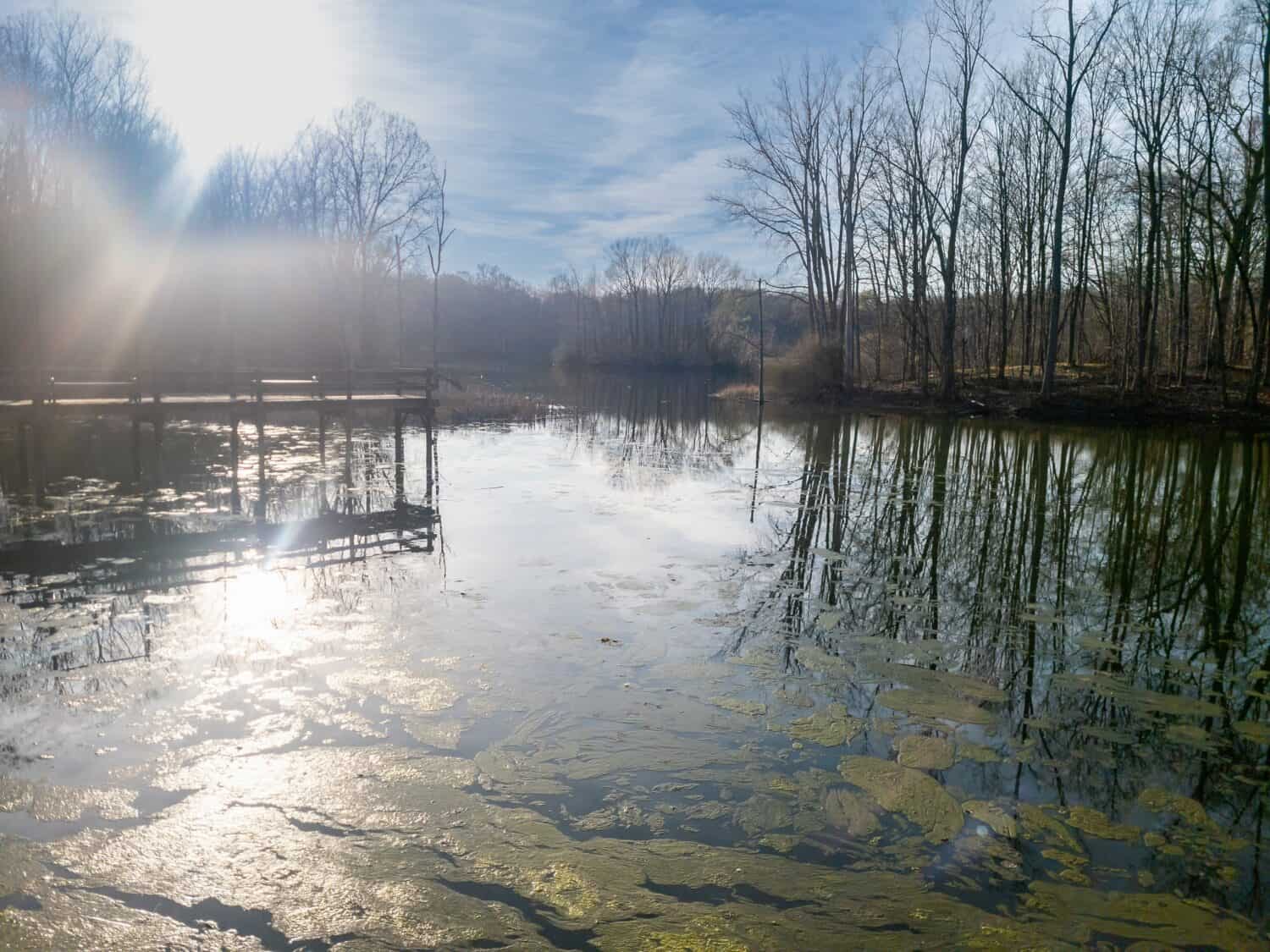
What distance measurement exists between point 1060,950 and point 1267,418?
2568 cm

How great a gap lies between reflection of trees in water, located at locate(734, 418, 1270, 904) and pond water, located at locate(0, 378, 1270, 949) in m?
0.04

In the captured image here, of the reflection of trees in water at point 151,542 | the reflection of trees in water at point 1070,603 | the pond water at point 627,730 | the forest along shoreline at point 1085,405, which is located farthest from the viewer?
the forest along shoreline at point 1085,405

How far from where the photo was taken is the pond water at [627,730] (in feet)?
10.8

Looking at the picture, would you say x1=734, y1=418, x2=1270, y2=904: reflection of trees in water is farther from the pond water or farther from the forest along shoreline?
the forest along shoreline

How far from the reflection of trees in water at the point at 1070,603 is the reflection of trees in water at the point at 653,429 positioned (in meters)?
3.33

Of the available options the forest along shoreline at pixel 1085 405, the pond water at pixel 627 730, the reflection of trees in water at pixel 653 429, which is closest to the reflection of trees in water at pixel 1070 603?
the pond water at pixel 627 730

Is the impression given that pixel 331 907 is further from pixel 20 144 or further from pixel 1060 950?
pixel 20 144

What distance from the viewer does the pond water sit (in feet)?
10.8

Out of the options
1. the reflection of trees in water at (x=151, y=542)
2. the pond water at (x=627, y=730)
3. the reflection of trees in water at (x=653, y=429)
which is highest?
the reflection of trees in water at (x=653, y=429)

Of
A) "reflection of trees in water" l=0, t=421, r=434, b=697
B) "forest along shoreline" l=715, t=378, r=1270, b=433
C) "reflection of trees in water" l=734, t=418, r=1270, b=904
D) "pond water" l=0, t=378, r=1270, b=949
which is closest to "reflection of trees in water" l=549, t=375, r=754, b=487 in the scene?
"reflection of trees in water" l=734, t=418, r=1270, b=904

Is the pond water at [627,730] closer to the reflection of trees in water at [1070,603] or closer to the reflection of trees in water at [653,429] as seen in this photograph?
the reflection of trees in water at [1070,603]

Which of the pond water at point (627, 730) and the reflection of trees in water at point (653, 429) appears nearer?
the pond water at point (627, 730)

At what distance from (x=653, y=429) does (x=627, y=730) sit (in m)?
20.7

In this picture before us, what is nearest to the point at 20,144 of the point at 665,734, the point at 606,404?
the point at 606,404
